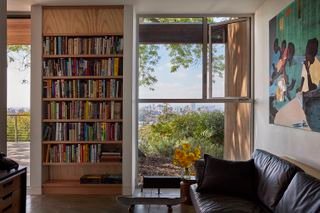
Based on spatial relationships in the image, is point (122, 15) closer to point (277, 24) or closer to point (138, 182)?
point (277, 24)

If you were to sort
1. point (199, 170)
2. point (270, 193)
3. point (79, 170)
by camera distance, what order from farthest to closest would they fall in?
point (79, 170) < point (199, 170) < point (270, 193)

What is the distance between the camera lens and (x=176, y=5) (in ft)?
17.0

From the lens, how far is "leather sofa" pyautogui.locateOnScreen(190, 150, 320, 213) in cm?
251

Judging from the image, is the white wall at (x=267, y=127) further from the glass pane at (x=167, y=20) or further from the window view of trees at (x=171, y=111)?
the glass pane at (x=167, y=20)

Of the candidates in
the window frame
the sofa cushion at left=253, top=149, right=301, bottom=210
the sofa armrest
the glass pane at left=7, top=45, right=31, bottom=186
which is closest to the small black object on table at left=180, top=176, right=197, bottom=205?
the sofa armrest

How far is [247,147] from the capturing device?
224 inches

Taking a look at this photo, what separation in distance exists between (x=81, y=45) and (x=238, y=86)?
2.48m

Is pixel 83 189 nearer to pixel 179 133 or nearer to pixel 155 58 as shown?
pixel 179 133

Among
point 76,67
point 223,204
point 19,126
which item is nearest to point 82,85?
point 76,67

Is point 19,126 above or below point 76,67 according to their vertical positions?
below

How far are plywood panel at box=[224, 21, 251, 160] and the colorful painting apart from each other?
105 centimetres

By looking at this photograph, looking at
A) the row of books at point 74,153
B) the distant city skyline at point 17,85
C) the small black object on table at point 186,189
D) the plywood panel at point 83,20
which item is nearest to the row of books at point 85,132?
the row of books at point 74,153

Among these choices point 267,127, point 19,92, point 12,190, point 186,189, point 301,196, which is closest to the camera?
point 301,196

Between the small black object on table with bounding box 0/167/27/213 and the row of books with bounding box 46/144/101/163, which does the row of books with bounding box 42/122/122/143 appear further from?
the small black object on table with bounding box 0/167/27/213
